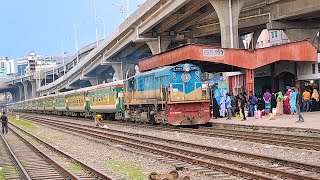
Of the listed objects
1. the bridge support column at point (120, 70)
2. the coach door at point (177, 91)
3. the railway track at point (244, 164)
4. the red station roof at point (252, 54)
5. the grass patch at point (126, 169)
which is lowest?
the grass patch at point (126, 169)

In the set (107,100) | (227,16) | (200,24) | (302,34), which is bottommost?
(107,100)

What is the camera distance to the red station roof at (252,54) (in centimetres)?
3212

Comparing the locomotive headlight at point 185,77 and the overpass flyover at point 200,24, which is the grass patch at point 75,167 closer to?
the locomotive headlight at point 185,77

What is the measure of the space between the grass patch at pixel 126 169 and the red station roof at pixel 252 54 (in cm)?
1689

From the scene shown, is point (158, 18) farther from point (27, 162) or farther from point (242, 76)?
point (27, 162)

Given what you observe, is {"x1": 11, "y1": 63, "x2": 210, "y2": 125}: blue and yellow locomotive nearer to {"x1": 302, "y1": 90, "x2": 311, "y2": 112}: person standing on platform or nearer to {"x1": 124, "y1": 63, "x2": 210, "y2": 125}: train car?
{"x1": 124, "y1": 63, "x2": 210, "y2": 125}: train car

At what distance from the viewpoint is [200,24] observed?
2436 inches

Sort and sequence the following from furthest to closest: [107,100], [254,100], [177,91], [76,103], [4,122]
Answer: [76,103]
[107,100]
[4,122]
[254,100]
[177,91]

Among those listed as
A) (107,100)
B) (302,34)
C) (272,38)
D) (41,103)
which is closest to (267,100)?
(107,100)

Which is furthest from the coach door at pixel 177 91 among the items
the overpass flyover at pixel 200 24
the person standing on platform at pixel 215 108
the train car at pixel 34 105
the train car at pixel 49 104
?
the train car at pixel 34 105

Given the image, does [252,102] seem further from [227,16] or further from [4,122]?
[4,122]

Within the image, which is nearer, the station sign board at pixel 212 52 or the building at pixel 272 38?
the station sign board at pixel 212 52

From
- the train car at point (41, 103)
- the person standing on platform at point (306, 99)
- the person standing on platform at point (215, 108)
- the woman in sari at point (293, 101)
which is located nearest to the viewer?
the woman in sari at point (293, 101)

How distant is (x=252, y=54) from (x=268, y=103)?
12.0 feet
